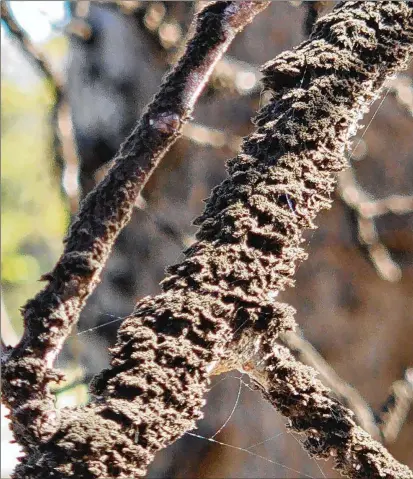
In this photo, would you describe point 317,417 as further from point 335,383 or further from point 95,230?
point 335,383

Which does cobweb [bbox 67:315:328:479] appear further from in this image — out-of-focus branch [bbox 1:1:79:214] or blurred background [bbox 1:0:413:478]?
out-of-focus branch [bbox 1:1:79:214]

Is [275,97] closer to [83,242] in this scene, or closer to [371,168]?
[83,242]

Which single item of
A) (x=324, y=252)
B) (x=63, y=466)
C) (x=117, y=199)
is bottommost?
(x=63, y=466)

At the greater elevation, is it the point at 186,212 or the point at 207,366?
the point at 186,212

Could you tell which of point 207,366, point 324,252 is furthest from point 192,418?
point 324,252

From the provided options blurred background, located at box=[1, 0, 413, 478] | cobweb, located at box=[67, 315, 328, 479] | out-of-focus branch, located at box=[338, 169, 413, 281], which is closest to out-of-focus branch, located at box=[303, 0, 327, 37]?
blurred background, located at box=[1, 0, 413, 478]

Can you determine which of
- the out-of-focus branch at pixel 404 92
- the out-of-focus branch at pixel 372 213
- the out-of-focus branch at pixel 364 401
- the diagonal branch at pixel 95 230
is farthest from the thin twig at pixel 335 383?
the diagonal branch at pixel 95 230

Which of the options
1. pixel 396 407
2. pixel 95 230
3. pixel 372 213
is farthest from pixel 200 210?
Answer: pixel 95 230

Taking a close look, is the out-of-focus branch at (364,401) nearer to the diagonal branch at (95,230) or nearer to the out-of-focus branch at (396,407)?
the out-of-focus branch at (396,407)
